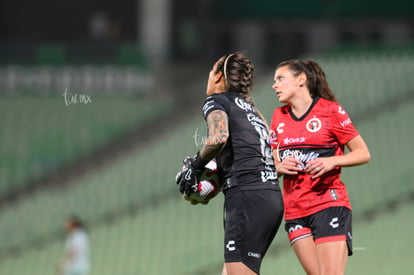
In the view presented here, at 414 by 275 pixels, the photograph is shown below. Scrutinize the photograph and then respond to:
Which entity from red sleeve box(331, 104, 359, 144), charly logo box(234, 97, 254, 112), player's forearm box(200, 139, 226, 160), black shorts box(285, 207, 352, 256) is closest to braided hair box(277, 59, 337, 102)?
red sleeve box(331, 104, 359, 144)

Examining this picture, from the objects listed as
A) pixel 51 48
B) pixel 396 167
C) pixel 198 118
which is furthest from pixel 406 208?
pixel 51 48

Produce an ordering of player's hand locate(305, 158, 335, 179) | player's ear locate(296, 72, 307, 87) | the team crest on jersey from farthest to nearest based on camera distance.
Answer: player's ear locate(296, 72, 307, 87), the team crest on jersey, player's hand locate(305, 158, 335, 179)

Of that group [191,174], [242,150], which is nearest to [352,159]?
[242,150]

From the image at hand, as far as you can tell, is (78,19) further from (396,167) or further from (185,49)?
(396,167)

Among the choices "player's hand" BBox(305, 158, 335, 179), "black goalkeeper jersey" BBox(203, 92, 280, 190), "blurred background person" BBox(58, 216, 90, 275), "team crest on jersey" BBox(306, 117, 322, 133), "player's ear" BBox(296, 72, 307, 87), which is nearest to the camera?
"black goalkeeper jersey" BBox(203, 92, 280, 190)

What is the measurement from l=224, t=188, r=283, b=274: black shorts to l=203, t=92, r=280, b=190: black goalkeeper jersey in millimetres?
71

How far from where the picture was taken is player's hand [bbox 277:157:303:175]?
5680 mm

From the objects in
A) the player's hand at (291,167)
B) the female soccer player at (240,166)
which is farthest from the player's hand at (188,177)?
the player's hand at (291,167)

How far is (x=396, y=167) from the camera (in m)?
16.6

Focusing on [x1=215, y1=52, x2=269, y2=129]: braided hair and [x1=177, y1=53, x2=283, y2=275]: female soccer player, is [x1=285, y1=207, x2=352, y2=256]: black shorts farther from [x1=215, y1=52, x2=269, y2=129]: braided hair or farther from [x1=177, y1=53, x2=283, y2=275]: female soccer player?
A: [x1=215, y1=52, x2=269, y2=129]: braided hair

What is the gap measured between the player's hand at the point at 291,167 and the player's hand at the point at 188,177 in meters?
0.63

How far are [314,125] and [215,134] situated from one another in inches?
37.1

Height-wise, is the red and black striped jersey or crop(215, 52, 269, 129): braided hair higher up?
crop(215, 52, 269, 129): braided hair

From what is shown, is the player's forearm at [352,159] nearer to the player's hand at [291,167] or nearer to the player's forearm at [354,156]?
the player's forearm at [354,156]
